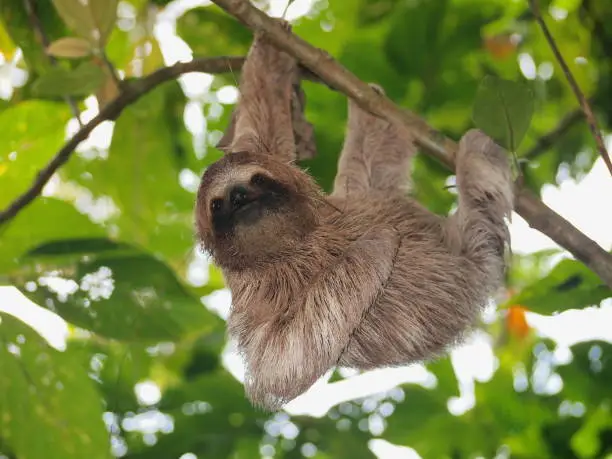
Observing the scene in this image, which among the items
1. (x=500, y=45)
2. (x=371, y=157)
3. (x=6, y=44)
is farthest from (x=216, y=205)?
(x=500, y=45)

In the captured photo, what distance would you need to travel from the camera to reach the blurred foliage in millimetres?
4383

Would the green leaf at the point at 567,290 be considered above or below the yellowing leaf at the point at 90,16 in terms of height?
below

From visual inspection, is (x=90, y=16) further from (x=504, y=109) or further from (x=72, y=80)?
(x=504, y=109)

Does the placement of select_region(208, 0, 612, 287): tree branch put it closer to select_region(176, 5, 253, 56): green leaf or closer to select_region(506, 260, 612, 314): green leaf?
select_region(506, 260, 612, 314): green leaf

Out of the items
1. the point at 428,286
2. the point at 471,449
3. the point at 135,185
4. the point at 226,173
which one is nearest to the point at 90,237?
the point at 226,173

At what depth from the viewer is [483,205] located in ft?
16.2

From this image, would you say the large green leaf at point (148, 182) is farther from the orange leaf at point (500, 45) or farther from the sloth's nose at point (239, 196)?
the orange leaf at point (500, 45)

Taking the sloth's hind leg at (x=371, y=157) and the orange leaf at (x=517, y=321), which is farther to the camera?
the orange leaf at (x=517, y=321)

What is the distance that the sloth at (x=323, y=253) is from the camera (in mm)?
4648

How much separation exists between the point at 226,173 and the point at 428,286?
1611 millimetres

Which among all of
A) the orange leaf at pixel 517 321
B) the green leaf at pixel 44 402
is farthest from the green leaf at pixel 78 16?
the orange leaf at pixel 517 321

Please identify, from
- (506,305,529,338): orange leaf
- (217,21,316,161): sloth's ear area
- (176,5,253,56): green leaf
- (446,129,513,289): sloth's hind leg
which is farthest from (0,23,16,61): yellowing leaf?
(506,305,529,338): orange leaf

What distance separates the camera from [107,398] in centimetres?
573

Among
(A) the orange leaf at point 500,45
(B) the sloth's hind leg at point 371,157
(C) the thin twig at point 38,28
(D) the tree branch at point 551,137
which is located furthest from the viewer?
(A) the orange leaf at point 500,45
